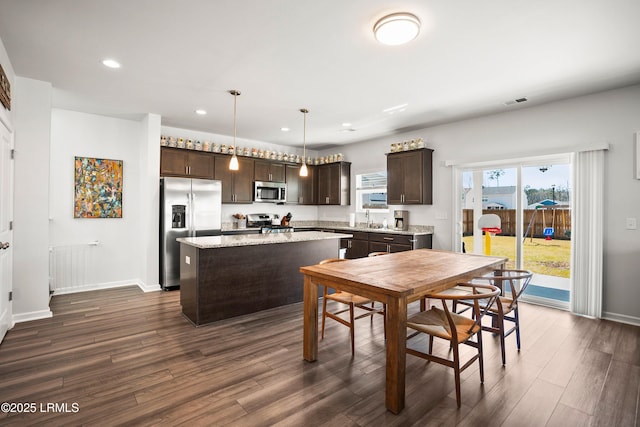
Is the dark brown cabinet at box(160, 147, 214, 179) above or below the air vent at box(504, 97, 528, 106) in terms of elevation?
below

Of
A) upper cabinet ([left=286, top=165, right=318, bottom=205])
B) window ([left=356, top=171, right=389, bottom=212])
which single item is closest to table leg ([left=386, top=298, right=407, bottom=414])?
window ([left=356, top=171, right=389, bottom=212])

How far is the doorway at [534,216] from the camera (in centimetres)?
418

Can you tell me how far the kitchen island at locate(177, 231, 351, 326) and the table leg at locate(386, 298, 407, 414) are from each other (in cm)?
208

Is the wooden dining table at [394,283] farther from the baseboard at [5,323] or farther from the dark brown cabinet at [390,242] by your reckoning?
the baseboard at [5,323]

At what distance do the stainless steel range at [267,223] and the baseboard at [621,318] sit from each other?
492 centimetres

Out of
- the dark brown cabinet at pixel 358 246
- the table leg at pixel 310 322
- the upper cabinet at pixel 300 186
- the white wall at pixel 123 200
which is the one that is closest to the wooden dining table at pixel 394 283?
the table leg at pixel 310 322

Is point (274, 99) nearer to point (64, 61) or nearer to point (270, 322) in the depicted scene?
point (64, 61)

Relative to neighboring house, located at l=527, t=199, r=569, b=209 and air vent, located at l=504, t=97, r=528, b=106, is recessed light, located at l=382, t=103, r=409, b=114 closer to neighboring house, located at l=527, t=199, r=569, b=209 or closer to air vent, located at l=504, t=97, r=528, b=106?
air vent, located at l=504, t=97, r=528, b=106

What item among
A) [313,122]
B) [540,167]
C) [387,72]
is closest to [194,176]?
[313,122]

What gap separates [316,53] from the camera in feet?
9.59

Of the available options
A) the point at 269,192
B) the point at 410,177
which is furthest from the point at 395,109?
the point at 269,192

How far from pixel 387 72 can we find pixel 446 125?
94.1 inches

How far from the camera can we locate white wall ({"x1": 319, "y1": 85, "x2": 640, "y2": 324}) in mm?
3580

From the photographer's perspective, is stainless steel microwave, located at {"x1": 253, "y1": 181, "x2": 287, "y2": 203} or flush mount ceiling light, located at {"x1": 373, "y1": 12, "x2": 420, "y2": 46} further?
stainless steel microwave, located at {"x1": 253, "y1": 181, "x2": 287, "y2": 203}
